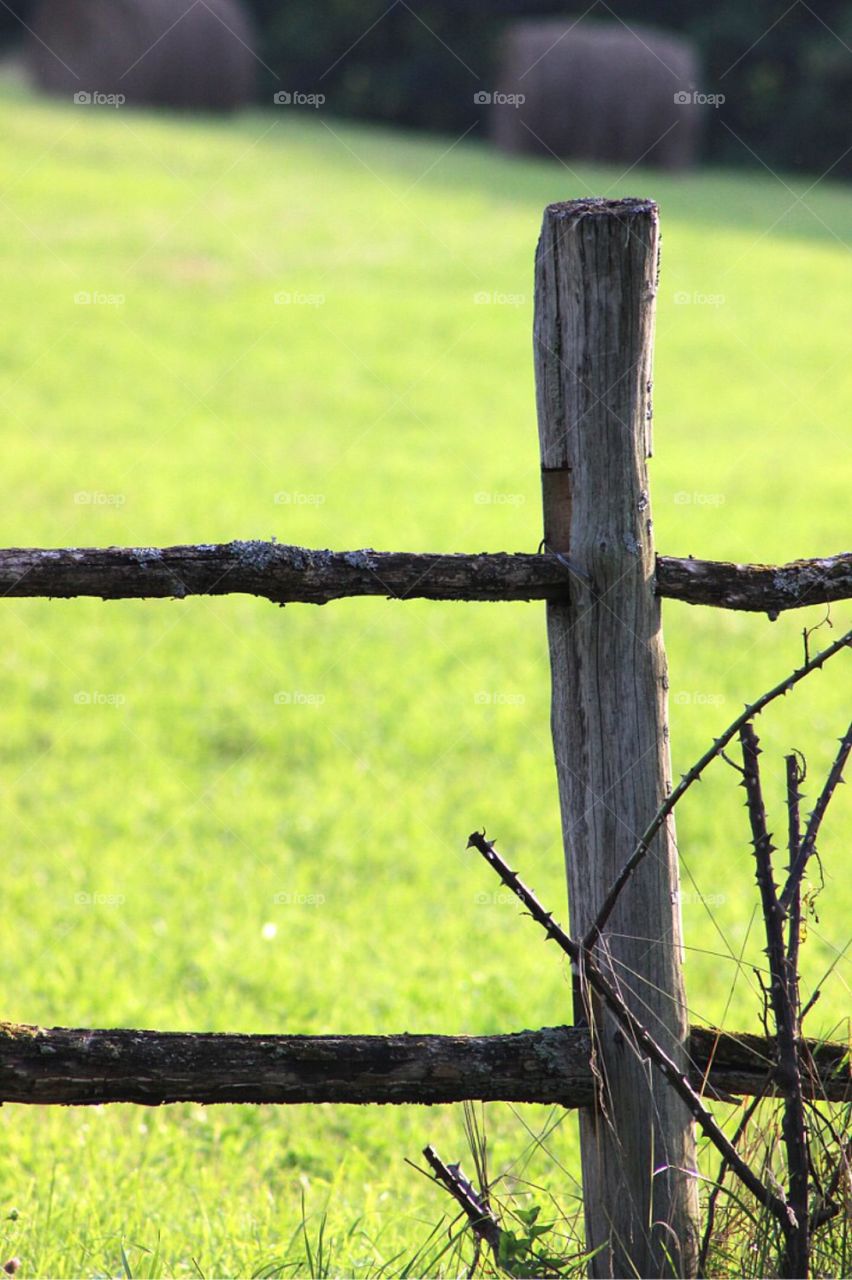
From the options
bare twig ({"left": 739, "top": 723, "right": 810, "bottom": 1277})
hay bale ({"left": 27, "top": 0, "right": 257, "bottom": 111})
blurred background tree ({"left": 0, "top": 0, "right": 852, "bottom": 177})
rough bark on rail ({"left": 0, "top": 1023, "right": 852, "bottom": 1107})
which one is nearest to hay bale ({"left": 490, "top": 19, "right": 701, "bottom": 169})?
blurred background tree ({"left": 0, "top": 0, "right": 852, "bottom": 177})

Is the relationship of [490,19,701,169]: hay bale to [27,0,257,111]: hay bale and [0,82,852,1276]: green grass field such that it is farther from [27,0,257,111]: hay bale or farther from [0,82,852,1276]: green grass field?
[0,82,852,1276]: green grass field

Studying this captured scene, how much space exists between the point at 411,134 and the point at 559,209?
23.8 meters

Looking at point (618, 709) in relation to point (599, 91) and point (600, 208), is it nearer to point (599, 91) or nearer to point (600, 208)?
point (600, 208)

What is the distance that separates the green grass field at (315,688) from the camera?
10.2 feet

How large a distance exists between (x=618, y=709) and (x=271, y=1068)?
0.71 meters

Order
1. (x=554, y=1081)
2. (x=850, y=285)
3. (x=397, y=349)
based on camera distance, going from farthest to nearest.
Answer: (x=850, y=285), (x=397, y=349), (x=554, y=1081)

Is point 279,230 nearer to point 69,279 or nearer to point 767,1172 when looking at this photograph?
point 69,279

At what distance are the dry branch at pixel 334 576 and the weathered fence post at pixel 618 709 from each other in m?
0.07

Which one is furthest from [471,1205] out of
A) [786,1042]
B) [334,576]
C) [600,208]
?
[600,208]

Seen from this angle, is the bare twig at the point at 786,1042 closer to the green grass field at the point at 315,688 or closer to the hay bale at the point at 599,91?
the green grass field at the point at 315,688

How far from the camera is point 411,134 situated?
2408 centimetres

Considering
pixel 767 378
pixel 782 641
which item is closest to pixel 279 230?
pixel 767 378

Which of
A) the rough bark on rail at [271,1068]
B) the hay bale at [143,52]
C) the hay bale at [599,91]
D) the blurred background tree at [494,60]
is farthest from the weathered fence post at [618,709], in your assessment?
the blurred background tree at [494,60]

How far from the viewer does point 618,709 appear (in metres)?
1.96
